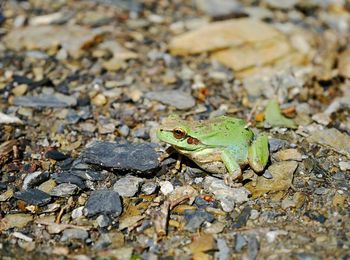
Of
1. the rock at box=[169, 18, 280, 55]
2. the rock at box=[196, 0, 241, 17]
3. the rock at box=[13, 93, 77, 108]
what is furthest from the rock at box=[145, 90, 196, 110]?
the rock at box=[196, 0, 241, 17]

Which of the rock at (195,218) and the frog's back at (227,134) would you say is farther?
the frog's back at (227,134)

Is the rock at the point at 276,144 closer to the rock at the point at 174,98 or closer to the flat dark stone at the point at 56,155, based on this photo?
the rock at the point at 174,98

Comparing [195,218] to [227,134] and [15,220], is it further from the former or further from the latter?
[15,220]

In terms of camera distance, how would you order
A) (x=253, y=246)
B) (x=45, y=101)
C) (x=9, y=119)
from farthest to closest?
(x=45, y=101) → (x=9, y=119) → (x=253, y=246)

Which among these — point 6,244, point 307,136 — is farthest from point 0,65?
point 307,136

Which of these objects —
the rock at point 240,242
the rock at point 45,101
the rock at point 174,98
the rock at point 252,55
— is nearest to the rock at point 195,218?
the rock at point 240,242

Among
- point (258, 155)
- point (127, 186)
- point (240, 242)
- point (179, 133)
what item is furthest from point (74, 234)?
point (258, 155)
